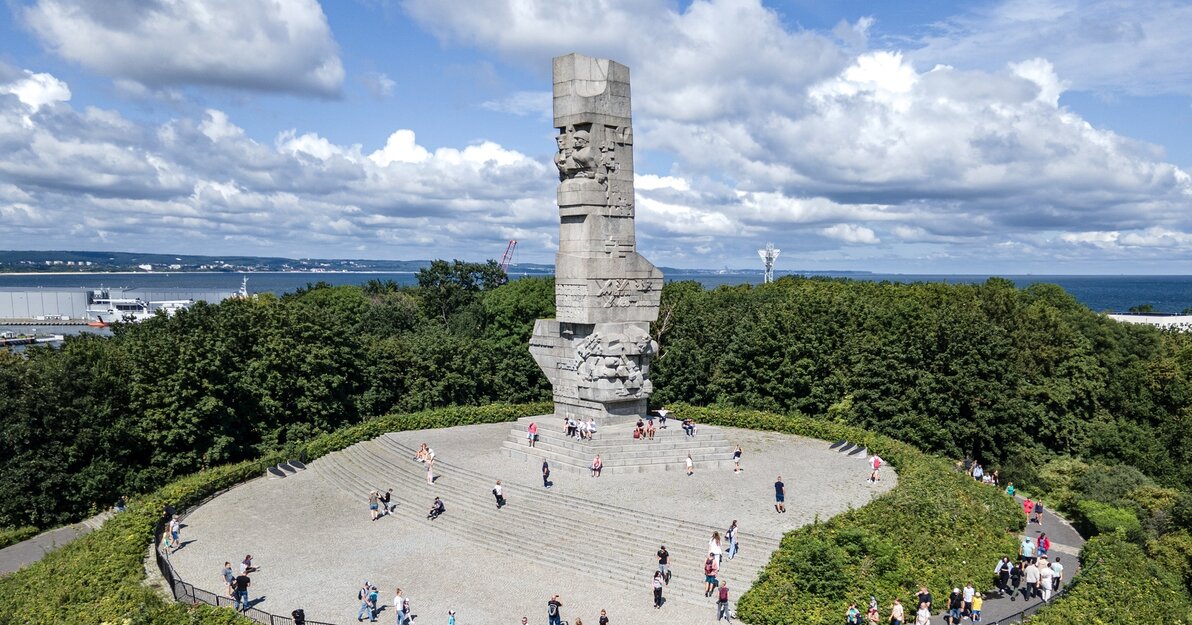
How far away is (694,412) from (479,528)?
1935 cm

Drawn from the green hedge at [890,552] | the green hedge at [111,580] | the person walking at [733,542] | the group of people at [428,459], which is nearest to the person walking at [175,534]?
the green hedge at [111,580]

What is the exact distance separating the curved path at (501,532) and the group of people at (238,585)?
56 centimetres

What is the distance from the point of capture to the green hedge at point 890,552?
21344 millimetres

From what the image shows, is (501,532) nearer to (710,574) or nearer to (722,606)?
(710,574)

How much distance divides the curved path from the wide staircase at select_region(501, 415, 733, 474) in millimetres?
703

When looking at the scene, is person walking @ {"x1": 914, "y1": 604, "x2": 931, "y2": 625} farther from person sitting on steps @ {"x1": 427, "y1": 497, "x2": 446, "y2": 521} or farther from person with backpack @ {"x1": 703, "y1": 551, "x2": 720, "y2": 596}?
person sitting on steps @ {"x1": 427, "y1": 497, "x2": 446, "y2": 521}

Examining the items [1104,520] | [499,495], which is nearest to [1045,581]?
[1104,520]

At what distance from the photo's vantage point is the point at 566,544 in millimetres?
25859

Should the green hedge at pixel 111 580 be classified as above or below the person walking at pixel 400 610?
below

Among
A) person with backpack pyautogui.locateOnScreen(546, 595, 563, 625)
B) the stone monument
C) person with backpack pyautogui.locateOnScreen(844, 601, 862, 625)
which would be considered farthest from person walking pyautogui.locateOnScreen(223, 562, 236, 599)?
person with backpack pyautogui.locateOnScreen(844, 601, 862, 625)

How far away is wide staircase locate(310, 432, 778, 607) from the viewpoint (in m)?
23.7

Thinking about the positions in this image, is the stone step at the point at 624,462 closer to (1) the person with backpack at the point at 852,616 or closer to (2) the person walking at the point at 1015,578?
(2) the person walking at the point at 1015,578

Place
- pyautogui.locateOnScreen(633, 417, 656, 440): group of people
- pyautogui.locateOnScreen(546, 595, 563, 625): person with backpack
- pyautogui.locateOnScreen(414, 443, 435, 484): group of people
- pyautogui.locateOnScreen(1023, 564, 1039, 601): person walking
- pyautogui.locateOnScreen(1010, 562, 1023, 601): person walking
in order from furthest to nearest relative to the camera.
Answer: pyautogui.locateOnScreen(633, 417, 656, 440): group of people, pyautogui.locateOnScreen(414, 443, 435, 484): group of people, pyautogui.locateOnScreen(1010, 562, 1023, 601): person walking, pyautogui.locateOnScreen(1023, 564, 1039, 601): person walking, pyautogui.locateOnScreen(546, 595, 563, 625): person with backpack

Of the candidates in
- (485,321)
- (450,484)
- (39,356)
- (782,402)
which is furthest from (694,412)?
(39,356)
